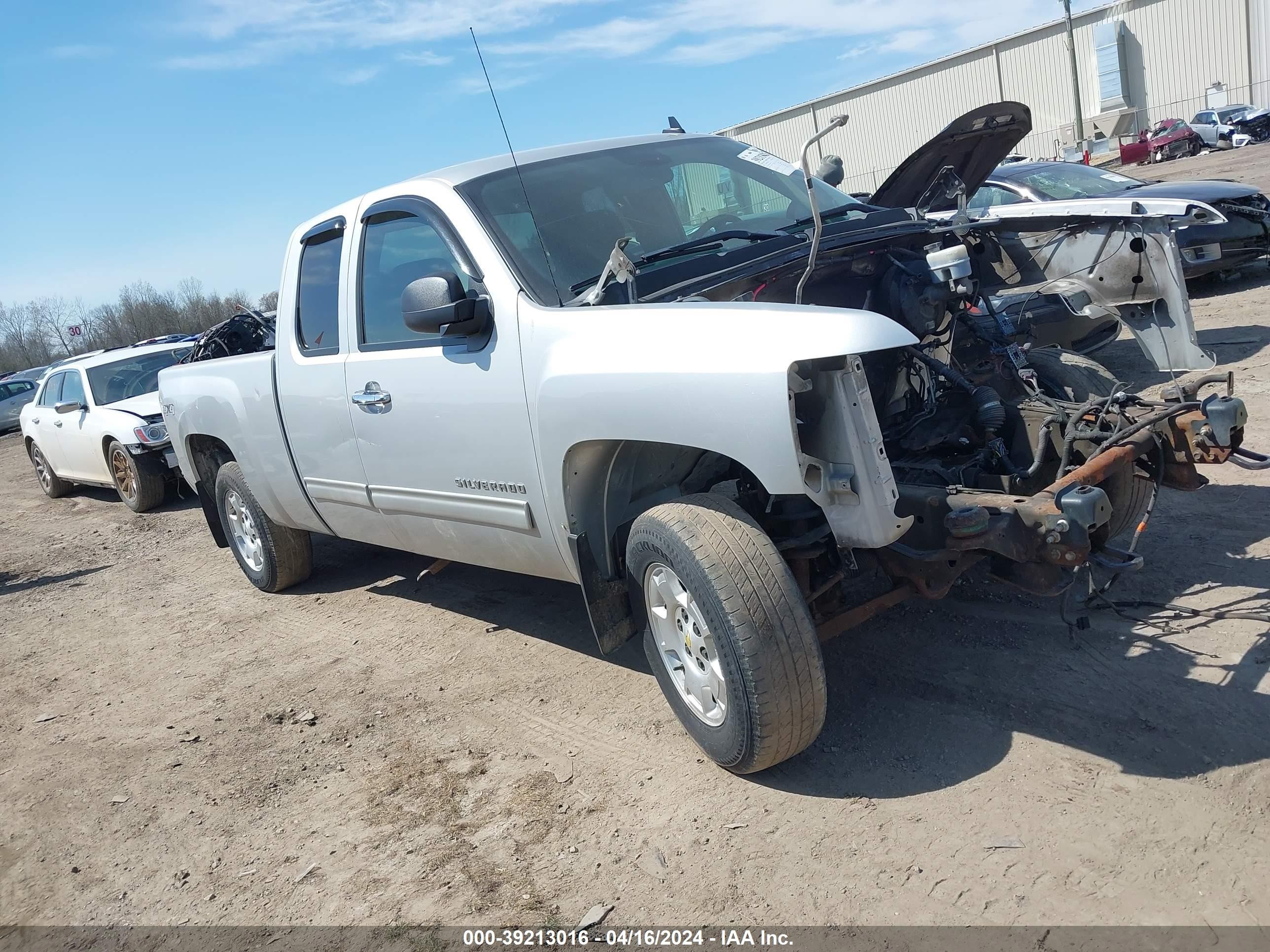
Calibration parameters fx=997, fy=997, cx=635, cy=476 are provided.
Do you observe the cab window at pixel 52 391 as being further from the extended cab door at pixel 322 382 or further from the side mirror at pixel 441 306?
the side mirror at pixel 441 306

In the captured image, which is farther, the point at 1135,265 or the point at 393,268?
the point at 1135,265

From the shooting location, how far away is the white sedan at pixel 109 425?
1021 centimetres

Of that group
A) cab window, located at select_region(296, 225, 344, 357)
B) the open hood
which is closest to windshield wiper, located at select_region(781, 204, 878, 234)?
the open hood

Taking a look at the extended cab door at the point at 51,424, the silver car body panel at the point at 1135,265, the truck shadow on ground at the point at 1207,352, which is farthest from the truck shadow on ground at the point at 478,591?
the extended cab door at the point at 51,424

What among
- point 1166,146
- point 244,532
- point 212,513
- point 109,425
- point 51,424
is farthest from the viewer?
point 1166,146

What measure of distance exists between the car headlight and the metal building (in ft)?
97.9

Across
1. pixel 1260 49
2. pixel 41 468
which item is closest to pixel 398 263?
pixel 41 468

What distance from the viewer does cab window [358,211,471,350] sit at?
4.02 meters

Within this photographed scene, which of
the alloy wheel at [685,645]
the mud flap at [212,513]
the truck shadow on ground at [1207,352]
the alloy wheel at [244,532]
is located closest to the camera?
the alloy wheel at [685,645]

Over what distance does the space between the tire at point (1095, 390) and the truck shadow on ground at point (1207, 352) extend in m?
2.51

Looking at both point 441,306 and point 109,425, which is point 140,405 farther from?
point 441,306

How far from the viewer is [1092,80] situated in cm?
4369

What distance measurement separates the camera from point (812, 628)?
2.95m

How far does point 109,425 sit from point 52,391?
2.28 m
